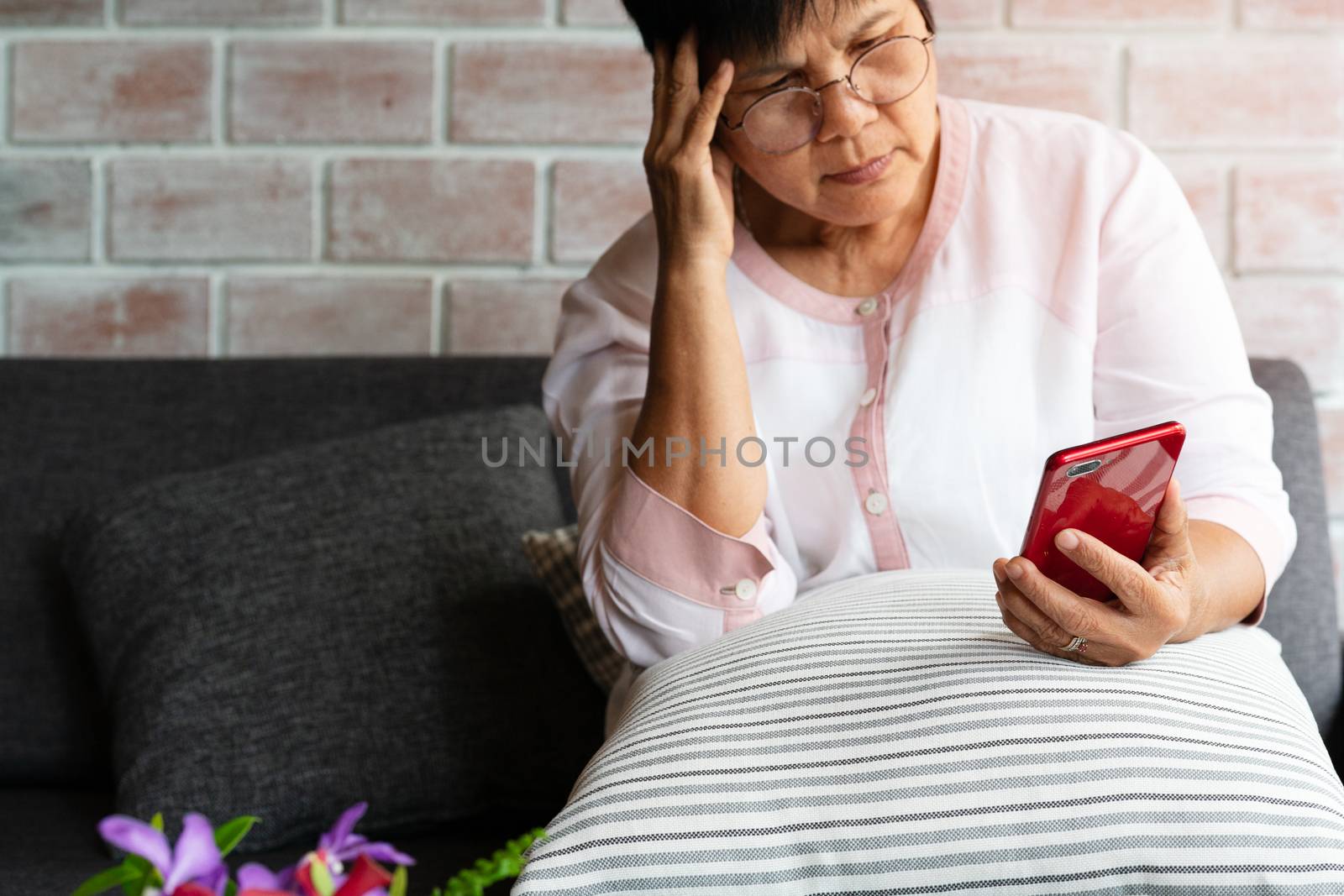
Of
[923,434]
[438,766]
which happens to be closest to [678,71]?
[923,434]

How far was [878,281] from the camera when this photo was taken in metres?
1.21

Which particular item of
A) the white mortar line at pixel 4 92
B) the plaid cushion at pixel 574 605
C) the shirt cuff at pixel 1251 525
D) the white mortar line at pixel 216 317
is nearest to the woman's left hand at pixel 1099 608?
the shirt cuff at pixel 1251 525

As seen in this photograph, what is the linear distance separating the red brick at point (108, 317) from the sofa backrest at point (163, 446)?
0.24 m

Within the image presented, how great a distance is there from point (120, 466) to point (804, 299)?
0.90 meters

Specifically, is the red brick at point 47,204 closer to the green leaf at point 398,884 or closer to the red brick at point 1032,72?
the red brick at point 1032,72

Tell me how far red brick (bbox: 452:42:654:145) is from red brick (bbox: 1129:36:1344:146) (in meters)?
0.69

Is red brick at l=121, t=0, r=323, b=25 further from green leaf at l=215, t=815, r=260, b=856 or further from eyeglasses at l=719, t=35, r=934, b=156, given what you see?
green leaf at l=215, t=815, r=260, b=856

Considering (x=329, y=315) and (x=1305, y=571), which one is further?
Answer: (x=329, y=315)

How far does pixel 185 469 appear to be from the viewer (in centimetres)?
156

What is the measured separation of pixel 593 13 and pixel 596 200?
0.84ft

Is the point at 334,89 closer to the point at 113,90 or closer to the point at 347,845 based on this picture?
the point at 113,90

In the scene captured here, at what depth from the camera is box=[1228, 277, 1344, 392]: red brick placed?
5.63 feet

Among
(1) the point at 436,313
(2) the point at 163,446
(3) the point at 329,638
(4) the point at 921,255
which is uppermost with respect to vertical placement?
(4) the point at 921,255

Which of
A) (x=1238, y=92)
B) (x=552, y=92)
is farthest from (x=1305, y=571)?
(x=552, y=92)
